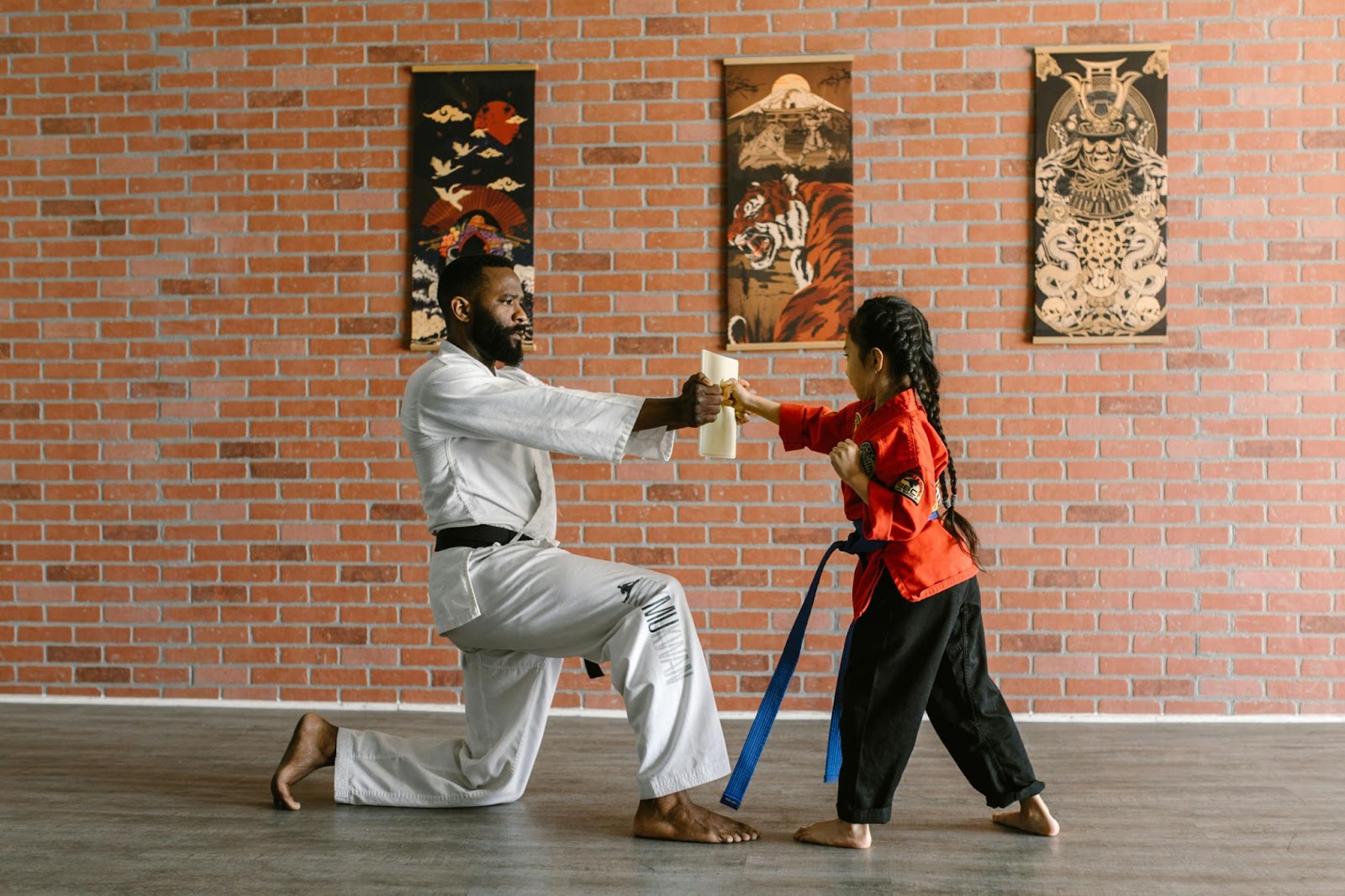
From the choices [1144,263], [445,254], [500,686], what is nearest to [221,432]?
[445,254]

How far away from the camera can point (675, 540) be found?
358 cm

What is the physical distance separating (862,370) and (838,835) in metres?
0.99

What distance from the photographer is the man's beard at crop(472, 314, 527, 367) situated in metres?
2.61

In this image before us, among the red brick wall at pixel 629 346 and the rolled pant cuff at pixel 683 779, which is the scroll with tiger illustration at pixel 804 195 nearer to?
the red brick wall at pixel 629 346

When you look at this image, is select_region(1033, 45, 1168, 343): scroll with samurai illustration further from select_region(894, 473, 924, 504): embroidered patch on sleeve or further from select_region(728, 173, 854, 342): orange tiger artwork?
select_region(894, 473, 924, 504): embroidered patch on sleeve

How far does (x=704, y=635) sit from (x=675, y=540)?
32 cm

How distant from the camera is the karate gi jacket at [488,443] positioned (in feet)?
7.93

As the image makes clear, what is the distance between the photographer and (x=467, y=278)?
262 cm

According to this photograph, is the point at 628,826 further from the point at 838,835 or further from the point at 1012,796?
the point at 1012,796

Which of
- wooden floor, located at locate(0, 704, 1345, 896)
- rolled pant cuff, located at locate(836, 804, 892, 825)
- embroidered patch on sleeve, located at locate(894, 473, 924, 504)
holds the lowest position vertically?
wooden floor, located at locate(0, 704, 1345, 896)

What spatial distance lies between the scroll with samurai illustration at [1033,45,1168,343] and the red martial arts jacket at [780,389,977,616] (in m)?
1.36

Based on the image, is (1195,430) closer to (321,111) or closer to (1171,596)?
(1171,596)

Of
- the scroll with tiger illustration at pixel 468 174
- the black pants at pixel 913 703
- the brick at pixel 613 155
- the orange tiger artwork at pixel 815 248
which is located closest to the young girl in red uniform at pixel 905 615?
the black pants at pixel 913 703

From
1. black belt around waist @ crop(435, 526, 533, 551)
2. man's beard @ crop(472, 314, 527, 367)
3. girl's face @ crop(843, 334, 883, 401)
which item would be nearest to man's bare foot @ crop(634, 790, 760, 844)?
black belt around waist @ crop(435, 526, 533, 551)
